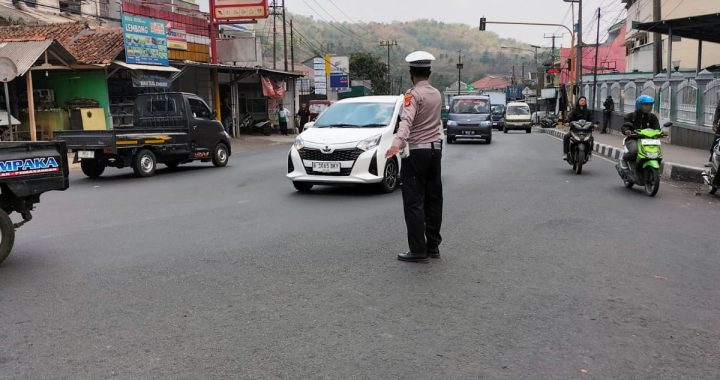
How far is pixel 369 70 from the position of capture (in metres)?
75.6

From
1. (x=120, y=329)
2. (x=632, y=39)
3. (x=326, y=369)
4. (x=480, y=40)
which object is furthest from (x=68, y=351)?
(x=480, y=40)

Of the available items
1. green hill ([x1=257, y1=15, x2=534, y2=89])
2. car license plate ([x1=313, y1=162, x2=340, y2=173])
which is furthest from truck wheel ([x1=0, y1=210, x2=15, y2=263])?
green hill ([x1=257, y1=15, x2=534, y2=89])

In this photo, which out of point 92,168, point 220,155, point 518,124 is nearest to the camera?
point 92,168

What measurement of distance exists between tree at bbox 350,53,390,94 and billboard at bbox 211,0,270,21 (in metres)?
47.5

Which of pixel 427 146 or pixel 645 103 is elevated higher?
pixel 645 103

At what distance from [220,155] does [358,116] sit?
Answer: 6900 mm

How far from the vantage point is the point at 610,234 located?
22.4 feet

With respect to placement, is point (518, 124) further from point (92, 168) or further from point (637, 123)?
point (92, 168)

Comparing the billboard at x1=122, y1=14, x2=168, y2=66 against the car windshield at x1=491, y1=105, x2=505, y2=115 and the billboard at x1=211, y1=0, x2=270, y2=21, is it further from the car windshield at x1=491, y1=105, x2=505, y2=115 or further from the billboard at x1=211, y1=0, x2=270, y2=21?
the car windshield at x1=491, y1=105, x2=505, y2=115

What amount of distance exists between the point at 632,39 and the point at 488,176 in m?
39.1

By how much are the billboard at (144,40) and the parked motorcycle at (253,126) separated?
10.6m

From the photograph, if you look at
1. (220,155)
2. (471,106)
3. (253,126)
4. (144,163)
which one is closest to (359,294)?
(144,163)

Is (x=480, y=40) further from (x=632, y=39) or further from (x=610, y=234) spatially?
(x=610, y=234)

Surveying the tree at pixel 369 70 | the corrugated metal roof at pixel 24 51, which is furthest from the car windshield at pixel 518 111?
the tree at pixel 369 70
